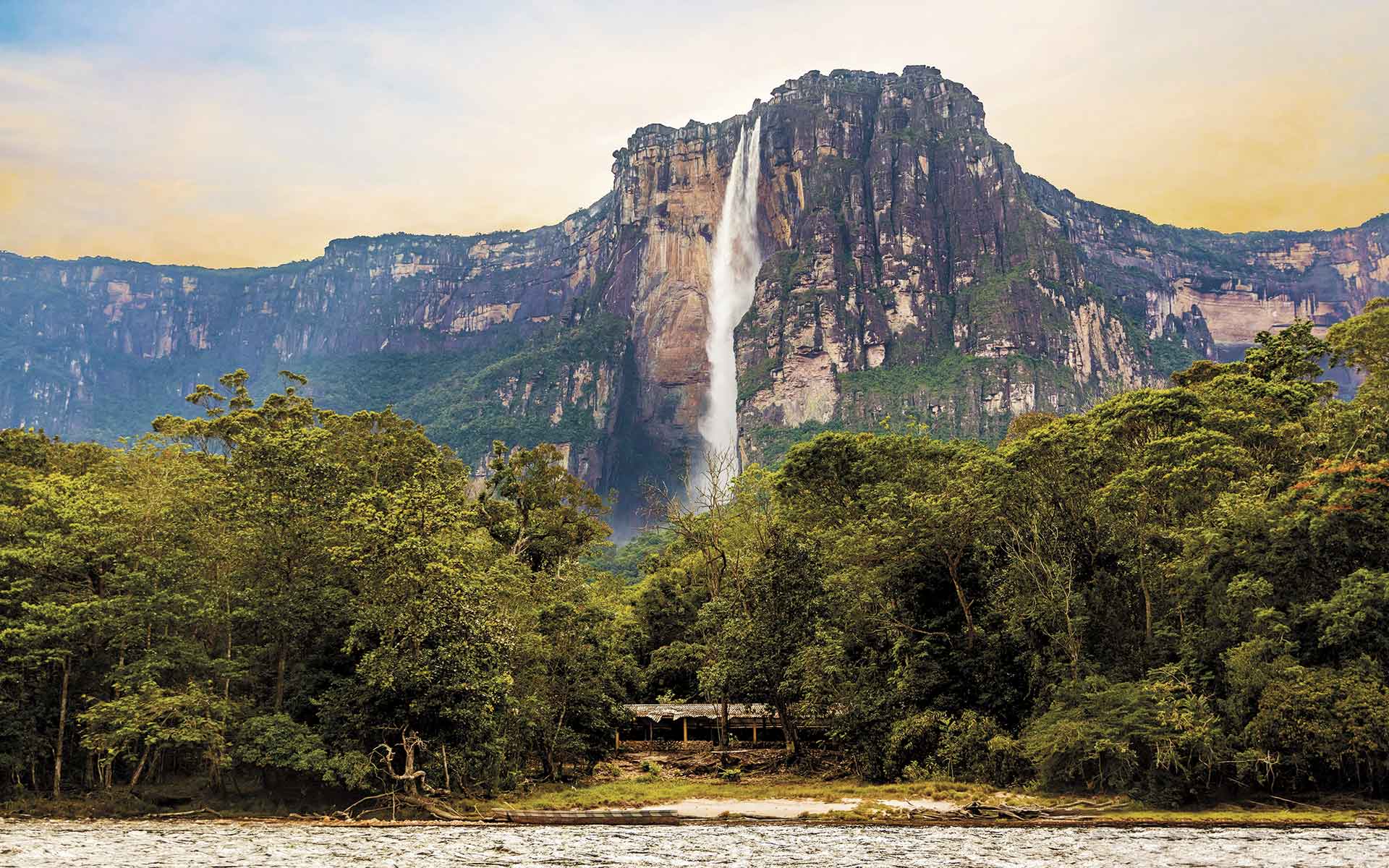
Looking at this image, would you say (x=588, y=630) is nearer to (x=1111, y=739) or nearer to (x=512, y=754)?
(x=512, y=754)

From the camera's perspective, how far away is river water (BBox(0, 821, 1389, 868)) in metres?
27.5

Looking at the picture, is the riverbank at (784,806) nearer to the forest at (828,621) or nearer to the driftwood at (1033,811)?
the driftwood at (1033,811)

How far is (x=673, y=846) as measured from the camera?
31.2 metres

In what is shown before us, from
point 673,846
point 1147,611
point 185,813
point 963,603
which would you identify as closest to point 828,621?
point 963,603

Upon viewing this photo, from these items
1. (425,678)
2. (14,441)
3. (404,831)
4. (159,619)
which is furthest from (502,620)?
(14,441)

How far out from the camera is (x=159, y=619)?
3775cm

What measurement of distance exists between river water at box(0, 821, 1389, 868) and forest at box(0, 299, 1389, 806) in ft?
10.2

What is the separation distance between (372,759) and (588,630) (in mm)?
10791

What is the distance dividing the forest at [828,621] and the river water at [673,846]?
3.12 metres

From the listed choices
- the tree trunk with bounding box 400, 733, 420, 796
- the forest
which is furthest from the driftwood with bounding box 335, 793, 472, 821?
the forest

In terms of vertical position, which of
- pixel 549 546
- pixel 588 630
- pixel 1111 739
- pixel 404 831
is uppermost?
pixel 549 546

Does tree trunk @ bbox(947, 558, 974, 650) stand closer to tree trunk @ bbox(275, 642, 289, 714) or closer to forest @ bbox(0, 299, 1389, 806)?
forest @ bbox(0, 299, 1389, 806)

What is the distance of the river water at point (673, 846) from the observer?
27.5 m

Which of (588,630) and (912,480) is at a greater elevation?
(912,480)
